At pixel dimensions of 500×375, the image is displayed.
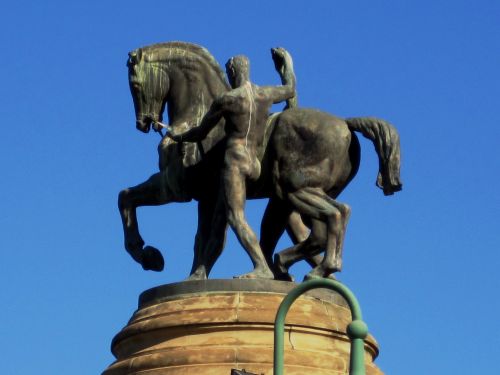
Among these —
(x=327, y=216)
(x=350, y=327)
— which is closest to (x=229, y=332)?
(x=327, y=216)

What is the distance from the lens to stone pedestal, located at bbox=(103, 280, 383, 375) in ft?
58.9

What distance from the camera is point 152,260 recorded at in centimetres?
2038

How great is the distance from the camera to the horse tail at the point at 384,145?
19750 millimetres

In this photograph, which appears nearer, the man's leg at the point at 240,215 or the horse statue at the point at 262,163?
the man's leg at the point at 240,215

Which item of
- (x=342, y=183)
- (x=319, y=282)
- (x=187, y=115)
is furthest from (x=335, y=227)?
(x=319, y=282)

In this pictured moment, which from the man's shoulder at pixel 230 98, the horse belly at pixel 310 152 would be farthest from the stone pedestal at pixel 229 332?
the man's shoulder at pixel 230 98

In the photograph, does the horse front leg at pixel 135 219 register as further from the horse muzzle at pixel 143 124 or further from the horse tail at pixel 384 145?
the horse tail at pixel 384 145

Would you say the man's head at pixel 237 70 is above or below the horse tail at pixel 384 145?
above

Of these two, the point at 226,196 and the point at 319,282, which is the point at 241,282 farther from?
the point at 319,282

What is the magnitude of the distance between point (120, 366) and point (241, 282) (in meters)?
1.81

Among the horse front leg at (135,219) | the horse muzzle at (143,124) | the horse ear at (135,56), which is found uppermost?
the horse ear at (135,56)

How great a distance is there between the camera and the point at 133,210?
20.5 m

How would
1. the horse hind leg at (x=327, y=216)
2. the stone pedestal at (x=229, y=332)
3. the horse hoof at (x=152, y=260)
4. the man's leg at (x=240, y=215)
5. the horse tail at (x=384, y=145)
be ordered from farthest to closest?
the horse hoof at (x=152, y=260)
the horse tail at (x=384, y=145)
the horse hind leg at (x=327, y=216)
the man's leg at (x=240, y=215)
the stone pedestal at (x=229, y=332)

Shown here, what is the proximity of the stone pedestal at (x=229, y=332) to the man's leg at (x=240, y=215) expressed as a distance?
0.44 metres
